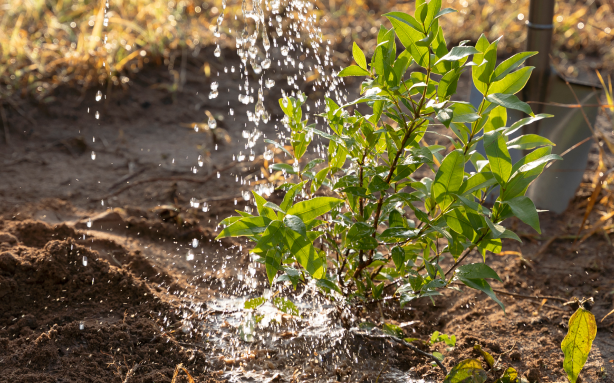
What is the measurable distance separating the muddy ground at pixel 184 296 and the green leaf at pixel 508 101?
0.80 metres

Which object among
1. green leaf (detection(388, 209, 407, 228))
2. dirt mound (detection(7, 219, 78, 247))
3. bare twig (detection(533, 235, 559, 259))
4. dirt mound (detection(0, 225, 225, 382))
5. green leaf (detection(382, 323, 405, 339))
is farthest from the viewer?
bare twig (detection(533, 235, 559, 259))

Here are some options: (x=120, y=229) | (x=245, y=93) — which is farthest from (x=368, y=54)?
(x=120, y=229)

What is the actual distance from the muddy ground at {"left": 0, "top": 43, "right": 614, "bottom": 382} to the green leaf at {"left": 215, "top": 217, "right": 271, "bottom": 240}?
525mm

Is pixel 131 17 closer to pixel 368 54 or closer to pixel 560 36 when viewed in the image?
pixel 368 54

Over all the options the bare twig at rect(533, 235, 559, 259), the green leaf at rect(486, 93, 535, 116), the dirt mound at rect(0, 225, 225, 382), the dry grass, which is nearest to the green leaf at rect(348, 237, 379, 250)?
the green leaf at rect(486, 93, 535, 116)

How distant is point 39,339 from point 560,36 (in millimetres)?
4503

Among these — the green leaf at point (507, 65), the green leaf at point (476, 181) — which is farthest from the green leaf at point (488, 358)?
the green leaf at point (507, 65)

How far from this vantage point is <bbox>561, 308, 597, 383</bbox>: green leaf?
1.29 meters

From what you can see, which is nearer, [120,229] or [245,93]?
[120,229]

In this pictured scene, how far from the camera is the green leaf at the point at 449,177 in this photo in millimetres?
1221

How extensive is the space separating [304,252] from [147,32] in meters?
3.23

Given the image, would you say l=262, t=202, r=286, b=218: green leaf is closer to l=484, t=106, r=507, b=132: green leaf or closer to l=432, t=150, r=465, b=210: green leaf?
l=432, t=150, r=465, b=210: green leaf

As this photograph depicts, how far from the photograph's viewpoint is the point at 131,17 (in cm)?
430

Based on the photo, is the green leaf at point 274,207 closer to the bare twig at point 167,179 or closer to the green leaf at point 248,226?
the green leaf at point 248,226
